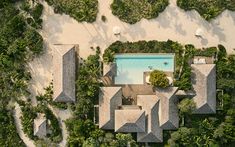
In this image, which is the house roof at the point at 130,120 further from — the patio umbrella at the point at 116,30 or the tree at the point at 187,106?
the patio umbrella at the point at 116,30

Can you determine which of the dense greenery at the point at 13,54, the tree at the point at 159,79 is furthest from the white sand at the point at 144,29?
the tree at the point at 159,79

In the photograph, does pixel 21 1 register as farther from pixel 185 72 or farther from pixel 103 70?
pixel 185 72

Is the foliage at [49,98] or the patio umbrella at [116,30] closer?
the patio umbrella at [116,30]

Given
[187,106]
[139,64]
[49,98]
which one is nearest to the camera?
[187,106]

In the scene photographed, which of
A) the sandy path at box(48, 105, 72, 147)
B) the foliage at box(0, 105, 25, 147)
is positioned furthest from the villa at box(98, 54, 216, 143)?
the foliage at box(0, 105, 25, 147)

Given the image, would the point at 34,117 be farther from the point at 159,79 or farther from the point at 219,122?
the point at 219,122

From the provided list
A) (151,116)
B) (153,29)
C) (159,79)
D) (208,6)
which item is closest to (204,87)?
(159,79)
